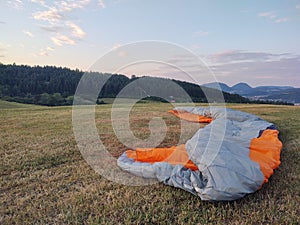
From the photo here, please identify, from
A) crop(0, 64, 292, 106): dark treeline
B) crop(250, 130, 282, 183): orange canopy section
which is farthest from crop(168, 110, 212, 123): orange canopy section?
crop(0, 64, 292, 106): dark treeline

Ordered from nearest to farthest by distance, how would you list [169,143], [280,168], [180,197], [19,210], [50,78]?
[19,210]
[180,197]
[280,168]
[169,143]
[50,78]

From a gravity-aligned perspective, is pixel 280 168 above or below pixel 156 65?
below

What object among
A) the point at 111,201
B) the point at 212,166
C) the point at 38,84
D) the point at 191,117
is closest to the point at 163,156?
the point at 212,166

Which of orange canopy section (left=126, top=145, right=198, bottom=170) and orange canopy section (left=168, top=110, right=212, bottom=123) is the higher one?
orange canopy section (left=168, top=110, right=212, bottom=123)

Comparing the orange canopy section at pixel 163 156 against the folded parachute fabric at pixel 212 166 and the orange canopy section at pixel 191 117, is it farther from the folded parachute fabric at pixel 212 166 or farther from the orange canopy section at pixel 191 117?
the orange canopy section at pixel 191 117

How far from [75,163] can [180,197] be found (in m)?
1.79

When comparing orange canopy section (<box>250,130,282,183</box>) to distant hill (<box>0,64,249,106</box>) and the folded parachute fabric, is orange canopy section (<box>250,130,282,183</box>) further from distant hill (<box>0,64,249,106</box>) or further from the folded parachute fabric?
distant hill (<box>0,64,249,106</box>)

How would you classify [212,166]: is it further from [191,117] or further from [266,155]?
[191,117]

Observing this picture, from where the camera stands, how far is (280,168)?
3.15 m

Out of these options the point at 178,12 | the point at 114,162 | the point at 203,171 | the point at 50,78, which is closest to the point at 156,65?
the point at 114,162

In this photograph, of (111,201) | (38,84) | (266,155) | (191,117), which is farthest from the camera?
(38,84)

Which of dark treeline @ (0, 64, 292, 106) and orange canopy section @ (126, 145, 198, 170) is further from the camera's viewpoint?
dark treeline @ (0, 64, 292, 106)

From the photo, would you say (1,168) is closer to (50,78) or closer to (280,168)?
(280,168)

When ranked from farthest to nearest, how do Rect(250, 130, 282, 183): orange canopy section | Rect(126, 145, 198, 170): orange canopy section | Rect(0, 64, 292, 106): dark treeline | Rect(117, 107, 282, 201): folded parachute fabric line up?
Rect(0, 64, 292, 106): dark treeline, Rect(126, 145, 198, 170): orange canopy section, Rect(250, 130, 282, 183): orange canopy section, Rect(117, 107, 282, 201): folded parachute fabric
